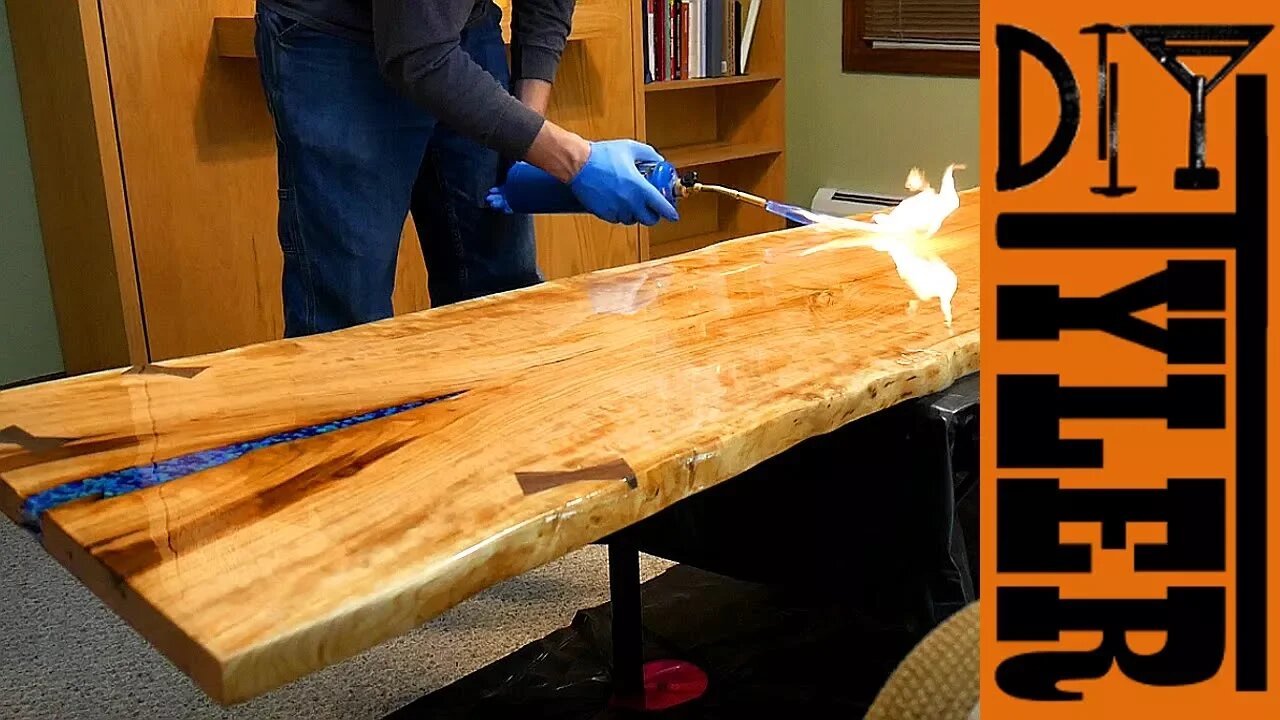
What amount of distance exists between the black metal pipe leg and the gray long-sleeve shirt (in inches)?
20.5

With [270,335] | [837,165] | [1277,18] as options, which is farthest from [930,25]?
[1277,18]

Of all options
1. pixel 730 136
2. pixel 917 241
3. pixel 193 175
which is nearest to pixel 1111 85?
pixel 917 241

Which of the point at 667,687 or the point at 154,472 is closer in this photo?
the point at 154,472

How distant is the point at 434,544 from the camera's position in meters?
0.75

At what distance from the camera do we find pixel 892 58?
3746 mm

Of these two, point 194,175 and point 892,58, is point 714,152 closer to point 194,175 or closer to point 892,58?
point 892,58

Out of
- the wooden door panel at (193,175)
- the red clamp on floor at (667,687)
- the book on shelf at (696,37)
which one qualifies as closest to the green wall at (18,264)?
the wooden door panel at (193,175)

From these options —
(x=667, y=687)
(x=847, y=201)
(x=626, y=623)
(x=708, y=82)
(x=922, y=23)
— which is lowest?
(x=667, y=687)

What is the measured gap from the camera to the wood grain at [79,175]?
2449 mm

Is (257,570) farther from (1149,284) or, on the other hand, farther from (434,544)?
(1149,284)

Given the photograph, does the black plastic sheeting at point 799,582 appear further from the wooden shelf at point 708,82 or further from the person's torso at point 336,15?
the wooden shelf at point 708,82

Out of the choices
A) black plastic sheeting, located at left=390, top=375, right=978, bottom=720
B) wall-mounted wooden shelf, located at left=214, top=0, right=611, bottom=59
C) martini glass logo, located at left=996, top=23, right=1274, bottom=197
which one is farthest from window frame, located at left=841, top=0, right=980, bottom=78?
martini glass logo, located at left=996, top=23, right=1274, bottom=197

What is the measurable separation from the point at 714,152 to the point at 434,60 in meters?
2.40

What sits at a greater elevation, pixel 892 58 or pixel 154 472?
pixel 892 58
